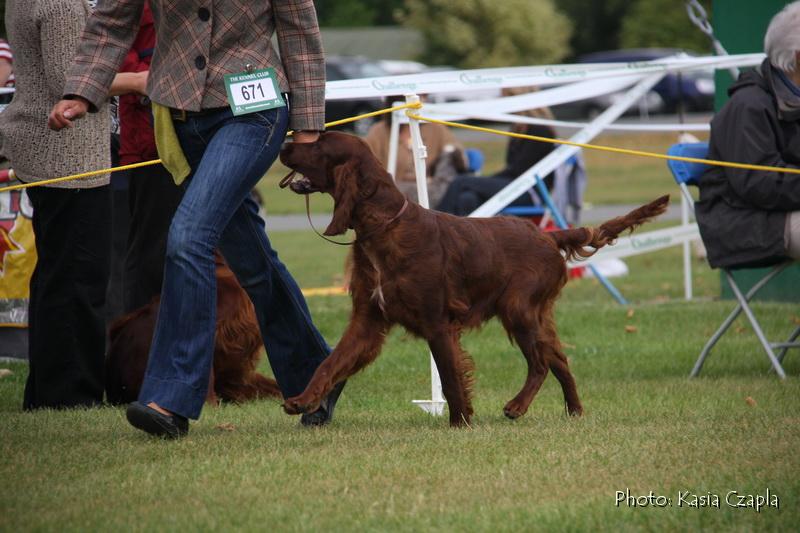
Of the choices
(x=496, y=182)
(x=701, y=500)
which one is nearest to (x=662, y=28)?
(x=496, y=182)

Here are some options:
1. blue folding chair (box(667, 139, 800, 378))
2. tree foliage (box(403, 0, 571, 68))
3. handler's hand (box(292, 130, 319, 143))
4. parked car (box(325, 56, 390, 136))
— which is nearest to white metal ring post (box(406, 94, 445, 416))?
handler's hand (box(292, 130, 319, 143))

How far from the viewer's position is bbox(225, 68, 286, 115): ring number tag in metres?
4.21

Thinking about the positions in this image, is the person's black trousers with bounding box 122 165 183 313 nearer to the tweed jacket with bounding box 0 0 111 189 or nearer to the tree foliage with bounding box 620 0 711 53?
the tweed jacket with bounding box 0 0 111 189

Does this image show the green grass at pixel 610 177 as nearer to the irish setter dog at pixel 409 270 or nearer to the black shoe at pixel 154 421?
the irish setter dog at pixel 409 270

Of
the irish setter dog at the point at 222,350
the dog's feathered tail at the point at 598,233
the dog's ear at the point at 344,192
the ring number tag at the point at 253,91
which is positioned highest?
the ring number tag at the point at 253,91

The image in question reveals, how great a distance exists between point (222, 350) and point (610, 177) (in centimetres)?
2111

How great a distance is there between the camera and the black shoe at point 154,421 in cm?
418

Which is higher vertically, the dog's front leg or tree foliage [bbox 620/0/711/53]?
the dog's front leg

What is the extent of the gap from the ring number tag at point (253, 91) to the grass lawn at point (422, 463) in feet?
3.93

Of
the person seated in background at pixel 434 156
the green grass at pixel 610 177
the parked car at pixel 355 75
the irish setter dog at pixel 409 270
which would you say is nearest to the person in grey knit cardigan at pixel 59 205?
the irish setter dog at pixel 409 270

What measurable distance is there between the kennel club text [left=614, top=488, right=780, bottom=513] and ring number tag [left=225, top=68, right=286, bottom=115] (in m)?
1.82

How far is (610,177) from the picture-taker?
25.8 m

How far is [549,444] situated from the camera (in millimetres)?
4234

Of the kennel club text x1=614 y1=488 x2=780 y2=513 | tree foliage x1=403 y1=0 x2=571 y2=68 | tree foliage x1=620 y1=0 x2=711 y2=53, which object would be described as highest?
the kennel club text x1=614 y1=488 x2=780 y2=513
